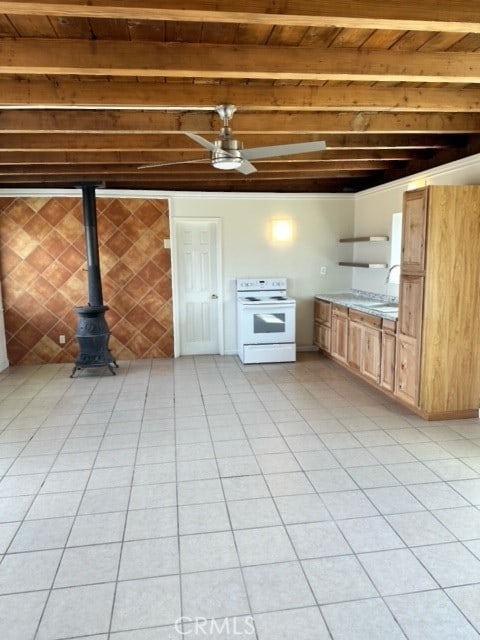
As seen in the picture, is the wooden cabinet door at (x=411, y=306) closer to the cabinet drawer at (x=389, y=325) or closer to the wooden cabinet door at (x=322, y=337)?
the cabinet drawer at (x=389, y=325)

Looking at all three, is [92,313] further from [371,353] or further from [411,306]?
[411,306]

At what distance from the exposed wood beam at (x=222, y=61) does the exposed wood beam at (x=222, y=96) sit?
40cm

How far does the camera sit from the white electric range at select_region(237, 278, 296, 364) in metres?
5.72

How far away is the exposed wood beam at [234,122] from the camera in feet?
10.5

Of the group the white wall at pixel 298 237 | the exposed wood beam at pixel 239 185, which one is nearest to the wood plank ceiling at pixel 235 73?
the exposed wood beam at pixel 239 185

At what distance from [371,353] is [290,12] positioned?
342 centimetres

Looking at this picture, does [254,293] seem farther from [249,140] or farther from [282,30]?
[282,30]

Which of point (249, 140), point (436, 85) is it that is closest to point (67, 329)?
point (249, 140)

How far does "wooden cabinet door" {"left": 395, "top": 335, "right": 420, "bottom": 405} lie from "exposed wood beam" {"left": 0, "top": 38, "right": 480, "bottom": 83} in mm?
2139

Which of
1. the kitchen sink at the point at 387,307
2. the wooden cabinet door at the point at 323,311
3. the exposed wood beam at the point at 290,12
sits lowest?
the wooden cabinet door at the point at 323,311

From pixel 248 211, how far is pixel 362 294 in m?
1.94

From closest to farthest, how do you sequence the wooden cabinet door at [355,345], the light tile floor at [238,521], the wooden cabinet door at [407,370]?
the light tile floor at [238,521] < the wooden cabinet door at [407,370] < the wooden cabinet door at [355,345]

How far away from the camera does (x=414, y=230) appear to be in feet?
12.6

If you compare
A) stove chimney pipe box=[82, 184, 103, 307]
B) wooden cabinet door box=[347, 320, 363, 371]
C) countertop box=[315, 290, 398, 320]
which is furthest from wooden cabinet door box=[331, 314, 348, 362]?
stove chimney pipe box=[82, 184, 103, 307]
